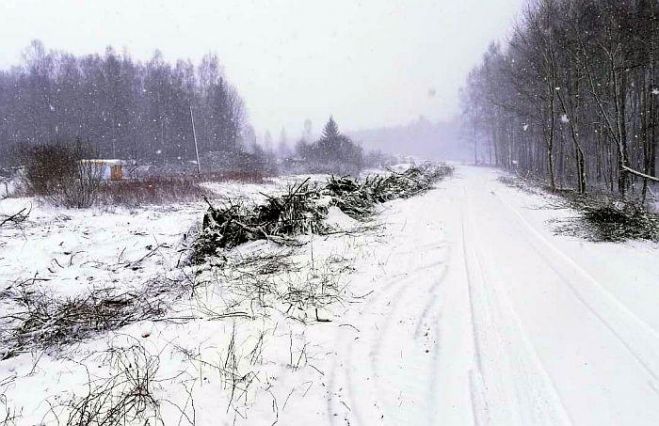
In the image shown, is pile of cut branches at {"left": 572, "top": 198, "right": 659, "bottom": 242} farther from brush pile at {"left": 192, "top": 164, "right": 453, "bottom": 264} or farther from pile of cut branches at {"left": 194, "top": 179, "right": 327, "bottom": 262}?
pile of cut branches at {"left": 194, "top": 179, "right": 327, "bottom": 262}

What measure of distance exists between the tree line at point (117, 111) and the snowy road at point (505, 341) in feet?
145

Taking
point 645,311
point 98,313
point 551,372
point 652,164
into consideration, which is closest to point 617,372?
point 551,372

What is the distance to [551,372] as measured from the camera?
3.03 m

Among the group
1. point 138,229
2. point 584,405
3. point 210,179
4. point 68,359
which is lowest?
point 584,405

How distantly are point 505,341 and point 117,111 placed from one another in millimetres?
55588

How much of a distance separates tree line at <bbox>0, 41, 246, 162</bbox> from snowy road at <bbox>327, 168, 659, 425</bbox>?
44281 millimetres

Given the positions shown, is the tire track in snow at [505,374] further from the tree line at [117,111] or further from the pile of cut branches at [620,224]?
the tree line at [117,111]

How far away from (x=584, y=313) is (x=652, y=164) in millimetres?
17774

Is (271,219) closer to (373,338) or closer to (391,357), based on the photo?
(373,338)

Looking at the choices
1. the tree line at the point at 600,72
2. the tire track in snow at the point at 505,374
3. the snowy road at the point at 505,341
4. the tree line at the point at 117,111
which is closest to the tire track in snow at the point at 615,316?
the snowy road at the point at 505,341

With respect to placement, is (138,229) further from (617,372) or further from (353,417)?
(617,372)

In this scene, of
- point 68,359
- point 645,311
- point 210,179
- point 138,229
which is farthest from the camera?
point 210,179

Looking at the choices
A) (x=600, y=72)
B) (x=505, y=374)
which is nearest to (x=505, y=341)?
(x=505, y=374)

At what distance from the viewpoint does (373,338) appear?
366 centimetres
